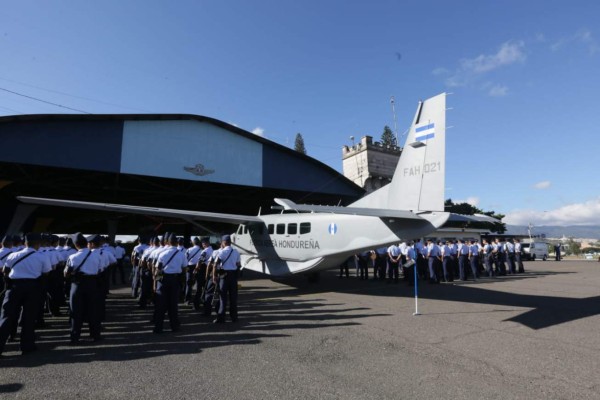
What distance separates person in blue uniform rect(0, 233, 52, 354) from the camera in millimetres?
5809

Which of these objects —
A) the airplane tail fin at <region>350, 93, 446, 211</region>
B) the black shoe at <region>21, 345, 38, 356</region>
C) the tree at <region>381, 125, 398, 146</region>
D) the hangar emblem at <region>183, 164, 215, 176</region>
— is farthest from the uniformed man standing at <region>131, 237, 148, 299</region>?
the tree at <region>381, 125, 398, 146</region>

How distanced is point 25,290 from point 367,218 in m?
8.43

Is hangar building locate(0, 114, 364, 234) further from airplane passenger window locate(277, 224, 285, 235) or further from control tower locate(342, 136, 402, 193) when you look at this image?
control tower locate(342, 136, 402, 193)

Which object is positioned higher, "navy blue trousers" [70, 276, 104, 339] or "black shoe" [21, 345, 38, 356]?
"navy blue trousers" [70, 276, 104, 339]

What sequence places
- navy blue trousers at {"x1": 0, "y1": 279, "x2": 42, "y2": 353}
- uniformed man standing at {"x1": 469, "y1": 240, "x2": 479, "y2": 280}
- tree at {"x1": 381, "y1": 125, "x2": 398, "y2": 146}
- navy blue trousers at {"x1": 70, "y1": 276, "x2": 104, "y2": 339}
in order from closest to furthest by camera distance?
1. navy blue trousers at {"x1": 0, "y1": 279, "x2": 42, "y2": 353}
2. navy blue trousers at {"x1": 70, "y1": 276, "x2": 104, "y2": 339}
3. uniformed man standing at {"x1": 469, "y1": 240, "x2": 479, "y2": 280}
4. tree at {"x1": 381, "y1": 125, "x2": 398, "y2": 146}

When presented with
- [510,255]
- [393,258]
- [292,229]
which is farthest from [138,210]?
[510,255]

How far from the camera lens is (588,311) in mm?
8812

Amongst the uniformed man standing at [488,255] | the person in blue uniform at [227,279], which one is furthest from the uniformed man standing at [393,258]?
the person in blue uniform at [227,279]

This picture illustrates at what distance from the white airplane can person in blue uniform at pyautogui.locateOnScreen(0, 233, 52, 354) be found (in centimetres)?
489

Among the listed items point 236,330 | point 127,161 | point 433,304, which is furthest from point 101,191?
point 433,304

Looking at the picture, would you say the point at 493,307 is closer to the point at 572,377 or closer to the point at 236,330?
the point at 572,377

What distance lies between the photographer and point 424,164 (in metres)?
8.84

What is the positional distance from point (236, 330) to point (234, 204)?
1041 inches

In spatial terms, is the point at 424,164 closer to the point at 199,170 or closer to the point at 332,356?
the point at 332,356
